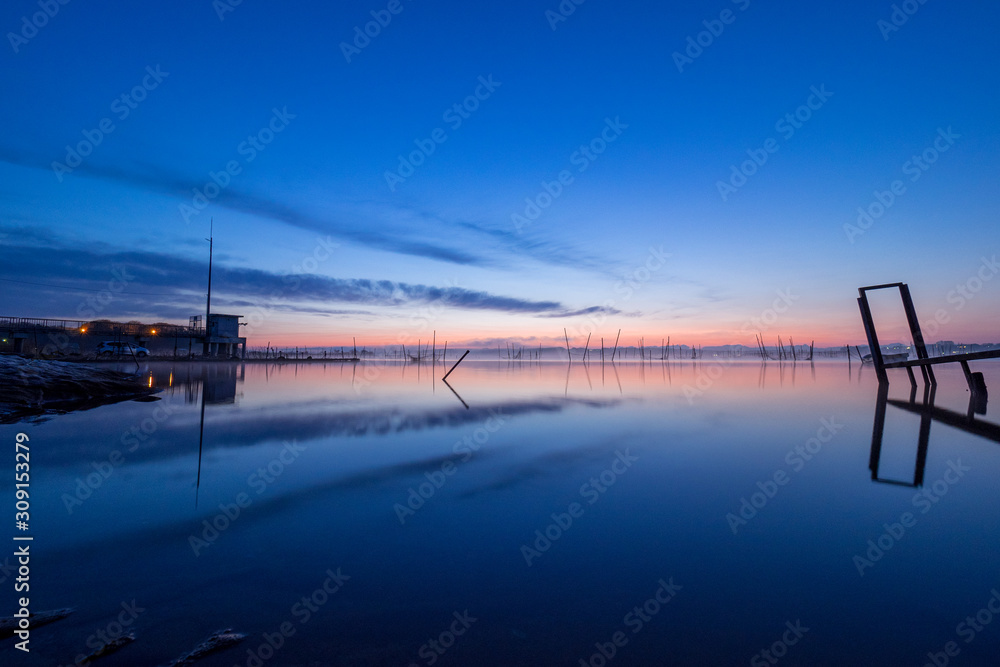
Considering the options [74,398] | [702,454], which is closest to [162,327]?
[74,398]

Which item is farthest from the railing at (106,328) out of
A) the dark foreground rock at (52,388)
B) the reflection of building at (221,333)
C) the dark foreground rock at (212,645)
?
the dark foreground rock at (212,645)

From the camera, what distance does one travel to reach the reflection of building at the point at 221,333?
60.5m

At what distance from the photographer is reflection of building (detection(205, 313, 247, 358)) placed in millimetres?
60500

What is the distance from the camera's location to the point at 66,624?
131 inches

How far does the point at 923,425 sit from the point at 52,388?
88.8 ft

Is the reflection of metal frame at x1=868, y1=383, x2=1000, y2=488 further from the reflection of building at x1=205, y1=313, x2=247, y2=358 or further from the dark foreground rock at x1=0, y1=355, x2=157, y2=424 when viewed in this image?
the reflection of building at x1=205, y1=313, x2=247, y2=358

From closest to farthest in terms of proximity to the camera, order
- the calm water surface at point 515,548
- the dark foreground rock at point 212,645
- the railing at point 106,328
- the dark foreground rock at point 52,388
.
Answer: the dark foreground rock at point 212,645
the calm water surface at point 515,548
the dark foreground rock at point 52,388
the railing at point 106,328

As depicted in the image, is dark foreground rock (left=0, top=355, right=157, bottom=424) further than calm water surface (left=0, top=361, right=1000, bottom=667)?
Yes

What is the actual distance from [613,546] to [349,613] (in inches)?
109

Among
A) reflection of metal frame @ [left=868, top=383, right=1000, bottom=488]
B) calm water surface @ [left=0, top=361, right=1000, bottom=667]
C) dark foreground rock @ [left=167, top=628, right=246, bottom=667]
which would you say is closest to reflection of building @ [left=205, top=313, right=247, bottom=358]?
calm water surface @ [left=0, top=361, right=1000, bottom=667]

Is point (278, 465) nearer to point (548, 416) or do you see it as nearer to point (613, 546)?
point (613, 546)

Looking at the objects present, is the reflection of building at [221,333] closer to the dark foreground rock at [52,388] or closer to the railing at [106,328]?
the railing at [106,328]

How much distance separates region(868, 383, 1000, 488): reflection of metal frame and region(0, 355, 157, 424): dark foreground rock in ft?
64.5

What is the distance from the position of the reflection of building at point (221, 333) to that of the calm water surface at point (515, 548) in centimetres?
5644
